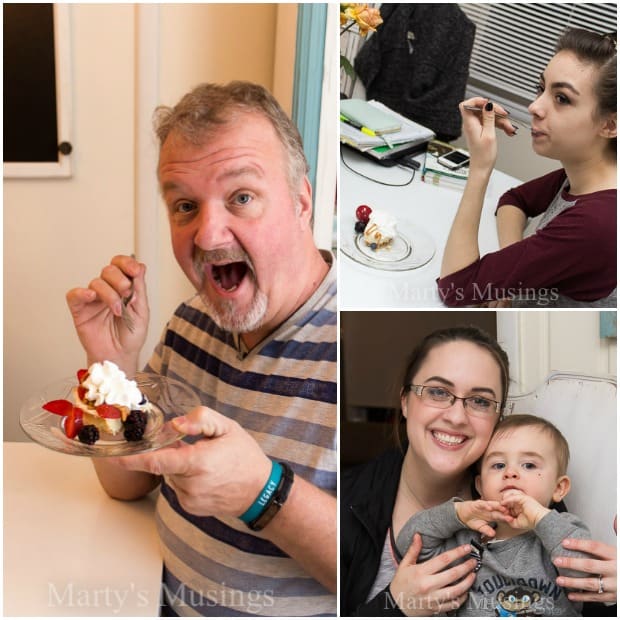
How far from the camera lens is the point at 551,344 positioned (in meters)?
1.26

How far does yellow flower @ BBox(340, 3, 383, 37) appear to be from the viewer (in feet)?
3.94

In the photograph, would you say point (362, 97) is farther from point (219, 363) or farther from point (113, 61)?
point (113, 61)

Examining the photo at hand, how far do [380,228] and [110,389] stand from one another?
55cm

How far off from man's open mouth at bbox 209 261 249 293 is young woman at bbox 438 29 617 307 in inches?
17.7

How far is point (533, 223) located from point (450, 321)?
0.23 metres

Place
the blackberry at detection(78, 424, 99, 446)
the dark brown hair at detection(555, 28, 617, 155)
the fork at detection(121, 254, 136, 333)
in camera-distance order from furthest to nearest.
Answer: the fork at detection(121, 254, 136, 333)
the blackberry at detection(78, 424, 99, 446)
the dark brown hair at detection(555, 28, 617, 155)

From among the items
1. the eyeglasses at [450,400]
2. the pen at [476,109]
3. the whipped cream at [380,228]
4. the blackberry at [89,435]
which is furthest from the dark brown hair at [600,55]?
the blackberry at [89,435]

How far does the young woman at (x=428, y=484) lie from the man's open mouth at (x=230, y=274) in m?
0.37

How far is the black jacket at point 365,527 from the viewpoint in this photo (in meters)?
1.32

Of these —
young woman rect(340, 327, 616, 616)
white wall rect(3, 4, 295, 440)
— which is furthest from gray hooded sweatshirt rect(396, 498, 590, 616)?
white wall rect(3, 4, 295, 440)

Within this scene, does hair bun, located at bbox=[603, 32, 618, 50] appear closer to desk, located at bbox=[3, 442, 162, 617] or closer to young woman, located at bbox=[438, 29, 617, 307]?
young woman, located at bbox=[438, 29, 617, 307]

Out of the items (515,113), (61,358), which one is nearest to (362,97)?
(515,113)

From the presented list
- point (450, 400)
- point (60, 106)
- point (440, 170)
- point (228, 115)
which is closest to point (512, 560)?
point (450, 400)

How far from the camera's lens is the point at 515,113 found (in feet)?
3.71
